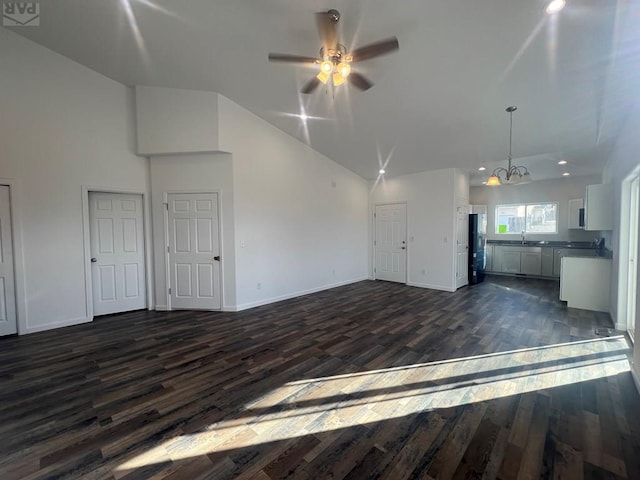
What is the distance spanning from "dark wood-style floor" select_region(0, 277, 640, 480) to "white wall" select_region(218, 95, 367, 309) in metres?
1.33

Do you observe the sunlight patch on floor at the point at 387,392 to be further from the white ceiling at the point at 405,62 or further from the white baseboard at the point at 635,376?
the white ceiling at the point at 405,62

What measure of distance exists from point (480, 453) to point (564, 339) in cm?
266

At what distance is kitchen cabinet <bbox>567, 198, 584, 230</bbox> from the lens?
23.0 ft

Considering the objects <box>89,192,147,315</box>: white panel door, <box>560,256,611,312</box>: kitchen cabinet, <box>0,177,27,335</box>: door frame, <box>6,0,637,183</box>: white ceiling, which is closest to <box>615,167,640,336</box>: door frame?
<box>560,256,611,312</box>: kitchen cabinet

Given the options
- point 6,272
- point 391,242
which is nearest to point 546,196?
point 391,242

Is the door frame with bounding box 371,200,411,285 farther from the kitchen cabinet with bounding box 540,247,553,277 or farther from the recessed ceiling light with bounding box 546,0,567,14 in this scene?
the recessed ceiling light with bounding box 546,0,567,14

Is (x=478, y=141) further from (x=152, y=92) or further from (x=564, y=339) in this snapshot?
(x=152, y=92)

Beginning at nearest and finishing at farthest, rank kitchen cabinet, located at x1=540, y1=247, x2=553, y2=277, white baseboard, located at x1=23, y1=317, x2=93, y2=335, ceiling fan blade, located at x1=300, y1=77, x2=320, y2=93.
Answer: ceiling fan blade, located at x1=300, y1=77, x2=320, y2=93 → white baseboard, located at x1=23, y1=317, x2=93, y2=335 → kitchen cabinet, located at x1=540, y1=247, x2=553, y2=277

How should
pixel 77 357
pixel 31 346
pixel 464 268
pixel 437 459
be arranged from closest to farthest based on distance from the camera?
pixel 437 459
pixel 77 357
pixel 31 346
pixel 464 268

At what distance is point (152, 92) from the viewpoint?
4477mm

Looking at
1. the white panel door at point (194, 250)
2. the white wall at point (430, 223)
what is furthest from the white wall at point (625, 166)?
the white panel door at point (194, 250)

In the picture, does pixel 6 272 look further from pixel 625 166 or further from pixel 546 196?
pixel 546 196

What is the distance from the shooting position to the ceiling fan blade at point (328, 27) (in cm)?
217

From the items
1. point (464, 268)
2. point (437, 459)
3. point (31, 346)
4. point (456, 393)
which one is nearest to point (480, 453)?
point (437, 459)
